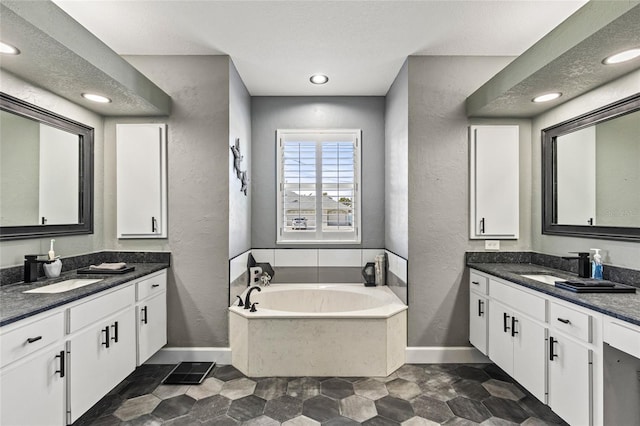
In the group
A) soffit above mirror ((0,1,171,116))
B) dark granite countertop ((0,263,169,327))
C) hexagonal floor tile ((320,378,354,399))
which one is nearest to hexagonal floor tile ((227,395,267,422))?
hexagonal floor tile ((320,378,354,399))

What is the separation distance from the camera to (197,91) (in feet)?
9.40

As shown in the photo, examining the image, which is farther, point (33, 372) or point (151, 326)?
point (151, 326)

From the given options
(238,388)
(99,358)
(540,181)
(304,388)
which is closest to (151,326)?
(99,358)

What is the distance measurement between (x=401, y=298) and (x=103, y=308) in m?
2.32

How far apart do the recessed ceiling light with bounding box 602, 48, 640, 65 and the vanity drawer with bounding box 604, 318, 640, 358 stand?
139 centimetres

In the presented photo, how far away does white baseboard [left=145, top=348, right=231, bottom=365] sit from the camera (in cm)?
282

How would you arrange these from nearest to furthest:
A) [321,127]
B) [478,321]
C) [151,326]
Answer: [151,326]
[478,321]
[321,127]

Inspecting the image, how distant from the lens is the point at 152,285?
2592 mm

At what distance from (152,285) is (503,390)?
2.78 metres

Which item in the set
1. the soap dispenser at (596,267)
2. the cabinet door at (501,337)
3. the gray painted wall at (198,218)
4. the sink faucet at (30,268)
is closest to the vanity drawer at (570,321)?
the cabinet door at (501,337)

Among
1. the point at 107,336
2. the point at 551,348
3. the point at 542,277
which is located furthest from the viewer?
the point at 542,277

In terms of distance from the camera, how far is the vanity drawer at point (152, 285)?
7.97 ft

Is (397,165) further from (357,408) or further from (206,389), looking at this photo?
(206,389)

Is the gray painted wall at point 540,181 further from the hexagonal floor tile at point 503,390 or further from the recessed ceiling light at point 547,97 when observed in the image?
the hexagonal floor tile at point 503,390
